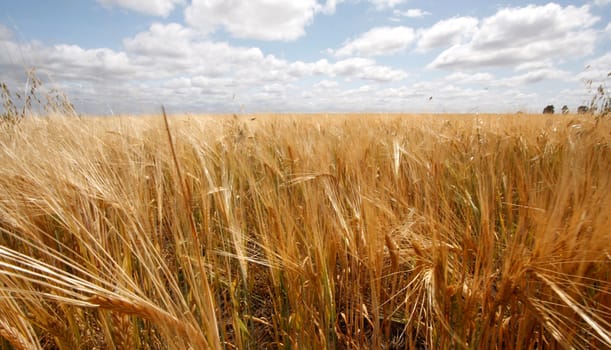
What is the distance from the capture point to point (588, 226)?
0.61 metres

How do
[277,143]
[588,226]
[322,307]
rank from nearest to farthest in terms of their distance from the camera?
[588,226] < [322,307] < [277,143]

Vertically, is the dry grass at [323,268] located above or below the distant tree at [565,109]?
below

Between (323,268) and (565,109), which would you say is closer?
(323,268)

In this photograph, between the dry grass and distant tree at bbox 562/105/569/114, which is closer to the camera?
the dry grass

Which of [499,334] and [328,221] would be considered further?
[328,221]

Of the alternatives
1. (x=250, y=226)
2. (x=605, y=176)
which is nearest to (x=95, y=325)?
(x=250, y=226)

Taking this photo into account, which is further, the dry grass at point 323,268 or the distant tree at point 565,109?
the distant tree at point 565,109

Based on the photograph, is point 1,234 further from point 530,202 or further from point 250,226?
point 530,202

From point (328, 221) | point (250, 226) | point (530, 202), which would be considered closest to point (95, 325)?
point (250, 226)

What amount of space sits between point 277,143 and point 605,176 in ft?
5.94

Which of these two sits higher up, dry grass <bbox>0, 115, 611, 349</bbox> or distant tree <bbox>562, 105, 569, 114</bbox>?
distant tree <bbox>562, 105, 569, 114</bbox>

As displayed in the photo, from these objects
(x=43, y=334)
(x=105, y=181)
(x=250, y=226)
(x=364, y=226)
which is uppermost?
(x=105, y=181)

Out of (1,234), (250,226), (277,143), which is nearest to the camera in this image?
(1,234)

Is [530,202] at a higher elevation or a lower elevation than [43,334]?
higher
